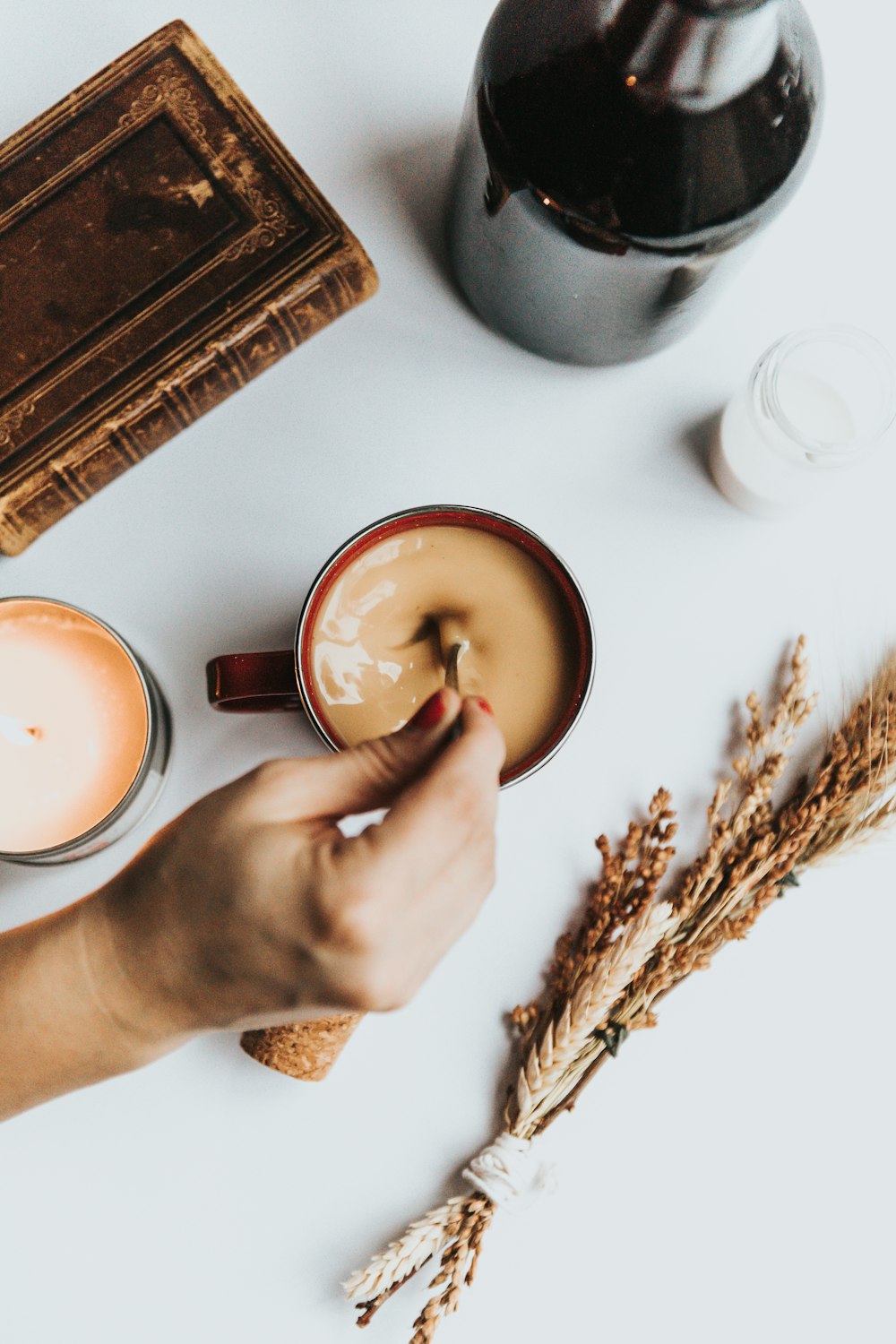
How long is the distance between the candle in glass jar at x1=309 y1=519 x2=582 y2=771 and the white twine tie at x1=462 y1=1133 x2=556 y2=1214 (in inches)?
13.1

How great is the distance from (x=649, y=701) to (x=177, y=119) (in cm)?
61

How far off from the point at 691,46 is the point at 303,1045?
73 centimetres

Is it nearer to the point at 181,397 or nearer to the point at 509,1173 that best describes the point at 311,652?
the point at 181,397

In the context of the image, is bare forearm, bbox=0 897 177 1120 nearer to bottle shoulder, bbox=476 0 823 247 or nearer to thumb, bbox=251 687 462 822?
thumb, bbox=251 687 462 822

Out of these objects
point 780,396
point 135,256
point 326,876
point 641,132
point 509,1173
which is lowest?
point 509,1173

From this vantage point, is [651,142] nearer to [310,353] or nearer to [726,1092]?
[310,353]

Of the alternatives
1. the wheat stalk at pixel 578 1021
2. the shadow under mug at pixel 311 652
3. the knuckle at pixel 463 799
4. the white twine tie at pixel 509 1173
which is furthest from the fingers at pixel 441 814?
the white twine tie at pixel 509 1173

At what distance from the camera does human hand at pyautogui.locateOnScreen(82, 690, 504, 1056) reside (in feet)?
1.75

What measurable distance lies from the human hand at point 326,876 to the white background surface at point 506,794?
0.27m

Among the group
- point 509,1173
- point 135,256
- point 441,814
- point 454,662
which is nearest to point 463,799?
point 441,814

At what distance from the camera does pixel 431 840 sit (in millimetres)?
537

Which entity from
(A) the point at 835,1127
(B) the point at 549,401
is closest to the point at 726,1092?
(A) the point at 835,1127

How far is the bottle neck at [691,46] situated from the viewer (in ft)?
1.83

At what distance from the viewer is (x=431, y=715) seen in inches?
23.0
